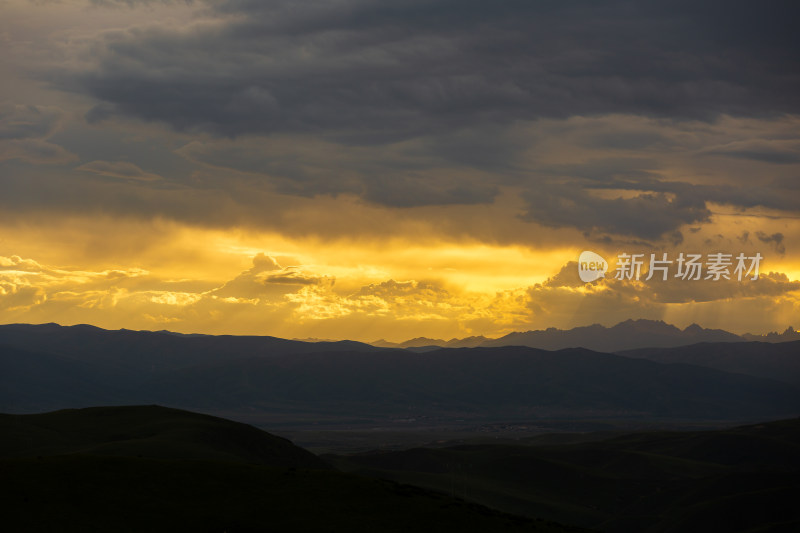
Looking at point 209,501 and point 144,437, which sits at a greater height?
point 209,501

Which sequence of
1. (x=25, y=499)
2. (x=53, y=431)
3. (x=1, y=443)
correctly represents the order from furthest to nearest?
(x=53, y=431), (x=1, y=443), (x=25, y=499)

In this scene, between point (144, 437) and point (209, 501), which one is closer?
point (209, 501)

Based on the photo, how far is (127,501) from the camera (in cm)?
7638

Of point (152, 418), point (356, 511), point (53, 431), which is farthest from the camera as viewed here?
point (152, 418)

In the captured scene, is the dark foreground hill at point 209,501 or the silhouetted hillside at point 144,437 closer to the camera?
the dark foreground hill at point 209,501

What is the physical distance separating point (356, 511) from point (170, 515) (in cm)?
1682

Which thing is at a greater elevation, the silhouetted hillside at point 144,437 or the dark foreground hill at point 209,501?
the dark foreground hill at point 209,501

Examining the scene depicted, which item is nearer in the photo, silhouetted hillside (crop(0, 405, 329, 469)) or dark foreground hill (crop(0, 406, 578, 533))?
dark foreground hill (crop(0, 406, 578, 533))

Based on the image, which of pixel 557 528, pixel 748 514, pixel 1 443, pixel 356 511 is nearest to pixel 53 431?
pixel 1 443

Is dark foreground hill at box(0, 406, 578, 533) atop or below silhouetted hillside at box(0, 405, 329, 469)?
atop

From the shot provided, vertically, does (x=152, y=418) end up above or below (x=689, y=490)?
above

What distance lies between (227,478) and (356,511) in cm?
1510

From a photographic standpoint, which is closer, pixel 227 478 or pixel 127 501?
pixel 127 501

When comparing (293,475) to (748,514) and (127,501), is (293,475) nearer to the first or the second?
(127,501)
